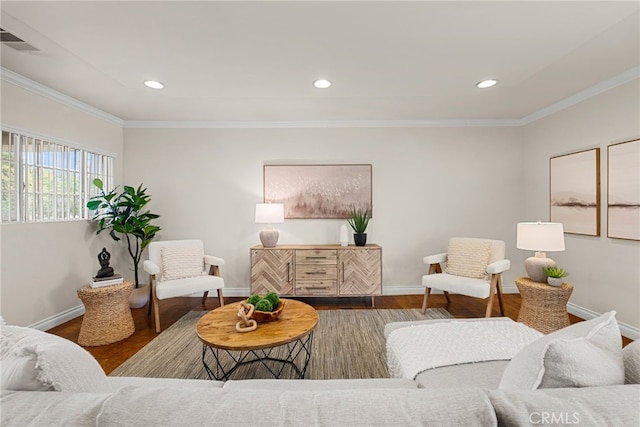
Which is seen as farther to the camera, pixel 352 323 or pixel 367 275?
pixel 367 275

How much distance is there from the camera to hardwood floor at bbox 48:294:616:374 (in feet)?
8.39

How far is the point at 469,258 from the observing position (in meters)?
3.27

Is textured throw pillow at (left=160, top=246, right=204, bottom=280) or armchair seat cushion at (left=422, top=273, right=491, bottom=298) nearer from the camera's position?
armchair seat cushion at (left=422, top=273, right=491, bottom=298)

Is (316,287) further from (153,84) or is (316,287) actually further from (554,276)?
(153,84)

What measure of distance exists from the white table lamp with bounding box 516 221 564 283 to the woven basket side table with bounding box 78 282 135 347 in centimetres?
386

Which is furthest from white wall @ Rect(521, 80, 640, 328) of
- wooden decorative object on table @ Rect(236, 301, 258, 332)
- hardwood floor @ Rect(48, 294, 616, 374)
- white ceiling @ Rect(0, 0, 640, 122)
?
wooden decorative object on table @ Rect(236, 301, 258, 332)

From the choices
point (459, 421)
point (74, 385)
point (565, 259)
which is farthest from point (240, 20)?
point (565, 259)

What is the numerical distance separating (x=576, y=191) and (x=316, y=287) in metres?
3.14

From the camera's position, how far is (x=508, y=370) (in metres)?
1.02

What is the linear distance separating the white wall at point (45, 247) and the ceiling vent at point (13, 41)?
0.65m

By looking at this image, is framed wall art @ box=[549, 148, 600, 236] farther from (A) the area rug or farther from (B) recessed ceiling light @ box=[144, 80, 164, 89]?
(B) recessed ceiling light @ box=[144, 80, 164, 89]

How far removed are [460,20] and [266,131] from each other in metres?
2.74

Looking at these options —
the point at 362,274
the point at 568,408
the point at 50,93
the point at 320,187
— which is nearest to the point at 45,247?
the point at 50,93

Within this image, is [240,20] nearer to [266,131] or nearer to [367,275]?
[266,131]
